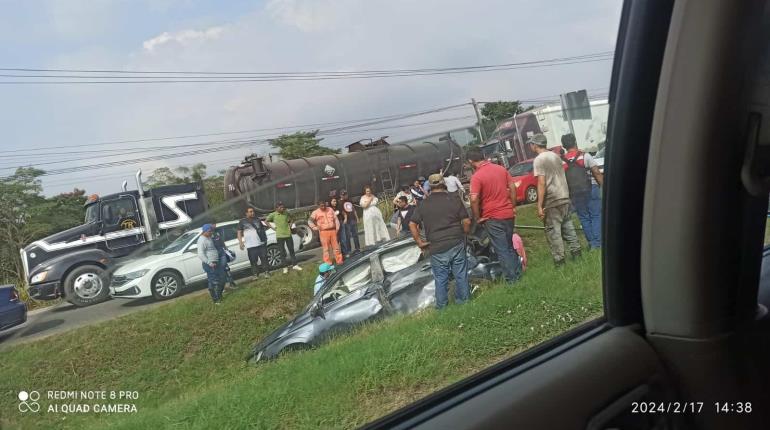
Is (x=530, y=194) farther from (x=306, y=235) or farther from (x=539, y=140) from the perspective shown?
(x=306, y=235)

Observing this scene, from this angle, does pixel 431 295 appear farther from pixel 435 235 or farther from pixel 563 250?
pixel 563 250

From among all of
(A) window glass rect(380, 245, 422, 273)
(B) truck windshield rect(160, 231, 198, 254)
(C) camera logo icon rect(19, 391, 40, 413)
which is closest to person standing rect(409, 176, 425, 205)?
(A) window glass rect(380, 245, 422, 273)

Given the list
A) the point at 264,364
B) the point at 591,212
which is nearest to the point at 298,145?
the point at 264,364

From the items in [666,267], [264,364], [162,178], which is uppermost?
[162,178]

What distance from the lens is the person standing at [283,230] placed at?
2666 millimetres

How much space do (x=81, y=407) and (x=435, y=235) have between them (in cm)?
176

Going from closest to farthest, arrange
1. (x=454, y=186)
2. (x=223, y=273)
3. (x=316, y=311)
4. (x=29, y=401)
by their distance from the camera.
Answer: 1. (x=29, y=401)
2. (x=223, y=273)
3. (x=316, y=311)
4. (x=454, y=186)

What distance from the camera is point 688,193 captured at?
2.21 meters

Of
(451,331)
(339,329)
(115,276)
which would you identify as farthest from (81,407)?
(451,331)

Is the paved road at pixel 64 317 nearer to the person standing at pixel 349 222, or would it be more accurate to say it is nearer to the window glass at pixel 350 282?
the window glass at pixel 350 282

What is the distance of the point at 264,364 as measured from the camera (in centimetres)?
231

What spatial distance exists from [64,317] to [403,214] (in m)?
1.68

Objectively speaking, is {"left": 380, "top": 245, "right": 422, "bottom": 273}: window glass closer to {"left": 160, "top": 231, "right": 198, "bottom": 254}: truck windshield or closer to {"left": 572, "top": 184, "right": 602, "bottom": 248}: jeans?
{"left": 572, "top": 184, "right": 602, "bottom": 248}: jeans

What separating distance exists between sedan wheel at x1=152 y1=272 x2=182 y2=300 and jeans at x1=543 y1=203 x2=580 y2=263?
1863 mm
